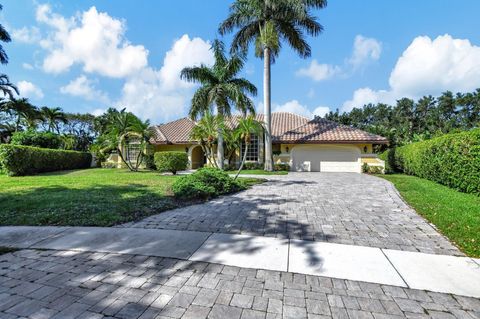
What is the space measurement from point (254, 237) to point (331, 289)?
185cm

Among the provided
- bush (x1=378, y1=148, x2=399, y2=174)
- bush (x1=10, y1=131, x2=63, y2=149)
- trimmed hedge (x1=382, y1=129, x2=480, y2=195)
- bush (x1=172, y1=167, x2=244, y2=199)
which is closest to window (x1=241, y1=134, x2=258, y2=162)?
bush (x1=378, y1=148, x2=399, y2=174)

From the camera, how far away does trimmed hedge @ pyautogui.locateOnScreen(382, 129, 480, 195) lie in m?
8.55

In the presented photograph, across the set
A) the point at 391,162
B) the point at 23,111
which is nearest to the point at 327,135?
the point at 391,162

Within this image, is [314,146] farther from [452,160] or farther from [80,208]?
[80,208]

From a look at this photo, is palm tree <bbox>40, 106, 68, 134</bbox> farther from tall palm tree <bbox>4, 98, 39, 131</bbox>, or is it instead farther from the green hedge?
the green hedge

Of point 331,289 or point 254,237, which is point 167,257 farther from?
A: point 331,289

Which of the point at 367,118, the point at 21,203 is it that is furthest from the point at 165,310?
the point at 367,118

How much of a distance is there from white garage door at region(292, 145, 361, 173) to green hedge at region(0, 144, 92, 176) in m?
19.0

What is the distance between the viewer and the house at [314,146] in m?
19.8

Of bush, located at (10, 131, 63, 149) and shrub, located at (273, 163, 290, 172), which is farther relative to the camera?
bush, located at (10, 131, 63, 149)

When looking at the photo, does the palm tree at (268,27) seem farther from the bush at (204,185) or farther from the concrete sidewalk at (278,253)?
the concrete sidewalk at (278,253)

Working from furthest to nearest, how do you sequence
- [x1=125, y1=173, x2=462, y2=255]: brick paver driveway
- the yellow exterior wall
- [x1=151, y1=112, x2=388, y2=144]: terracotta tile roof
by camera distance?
the yellow exterior wall
[x1=151, y1=112, x2=388, y2=144]: terracotta tile roof
[x1=125, y1=173, x2=462, y2=255]: brick paver driveway

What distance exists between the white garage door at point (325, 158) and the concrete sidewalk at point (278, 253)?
1714 cm

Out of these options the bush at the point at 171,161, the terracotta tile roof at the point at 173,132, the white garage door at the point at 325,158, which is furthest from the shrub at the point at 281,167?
the terracotta tile roof at the point at 173,132
